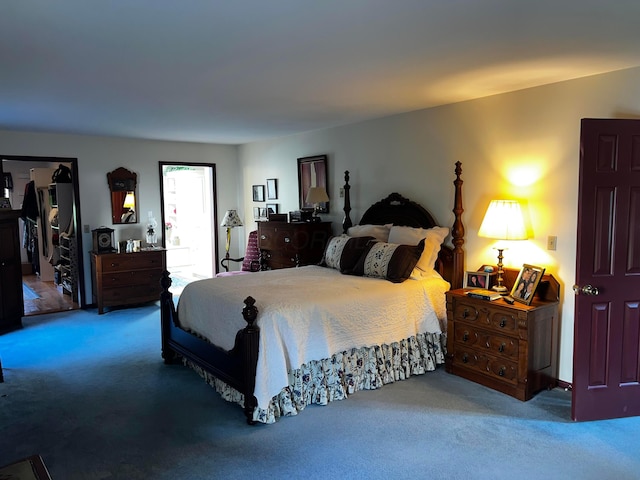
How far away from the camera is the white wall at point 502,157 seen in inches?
137

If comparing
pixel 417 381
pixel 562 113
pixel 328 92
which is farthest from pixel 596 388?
pixel 328 92

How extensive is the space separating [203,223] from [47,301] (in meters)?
3.37

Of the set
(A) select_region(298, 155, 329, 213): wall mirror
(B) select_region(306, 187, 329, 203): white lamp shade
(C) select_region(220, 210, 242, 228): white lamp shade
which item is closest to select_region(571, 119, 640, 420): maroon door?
(B) select_region(306, 187, 329, 203): white lamp shade

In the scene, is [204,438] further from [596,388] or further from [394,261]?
[596,388]

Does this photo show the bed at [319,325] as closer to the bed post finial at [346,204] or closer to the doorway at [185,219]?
the bed post finial at [346,204]

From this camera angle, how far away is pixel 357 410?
3303mm

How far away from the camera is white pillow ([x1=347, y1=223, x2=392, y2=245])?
15.6ft

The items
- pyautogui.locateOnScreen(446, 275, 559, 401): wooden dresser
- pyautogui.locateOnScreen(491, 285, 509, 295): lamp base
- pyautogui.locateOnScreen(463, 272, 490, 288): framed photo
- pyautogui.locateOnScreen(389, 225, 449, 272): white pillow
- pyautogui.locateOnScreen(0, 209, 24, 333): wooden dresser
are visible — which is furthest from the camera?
pyautogui.locateOnScreen(0, 209, 24, 333): wooden dresser

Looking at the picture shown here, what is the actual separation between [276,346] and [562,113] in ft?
9.10

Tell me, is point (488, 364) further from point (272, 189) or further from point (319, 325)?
point (272, 189)

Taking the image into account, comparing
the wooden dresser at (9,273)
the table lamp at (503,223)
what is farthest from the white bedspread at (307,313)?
the wooden dresser at (9,273)

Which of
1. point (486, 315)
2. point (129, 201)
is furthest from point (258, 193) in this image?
point (486, 315)

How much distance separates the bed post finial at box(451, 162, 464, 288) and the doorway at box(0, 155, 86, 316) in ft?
16.2

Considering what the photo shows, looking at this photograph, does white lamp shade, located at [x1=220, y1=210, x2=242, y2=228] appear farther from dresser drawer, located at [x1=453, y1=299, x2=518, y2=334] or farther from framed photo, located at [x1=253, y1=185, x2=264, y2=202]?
dresser drawer, located at [x1=453, y1=299, x2=518, y2=334]
